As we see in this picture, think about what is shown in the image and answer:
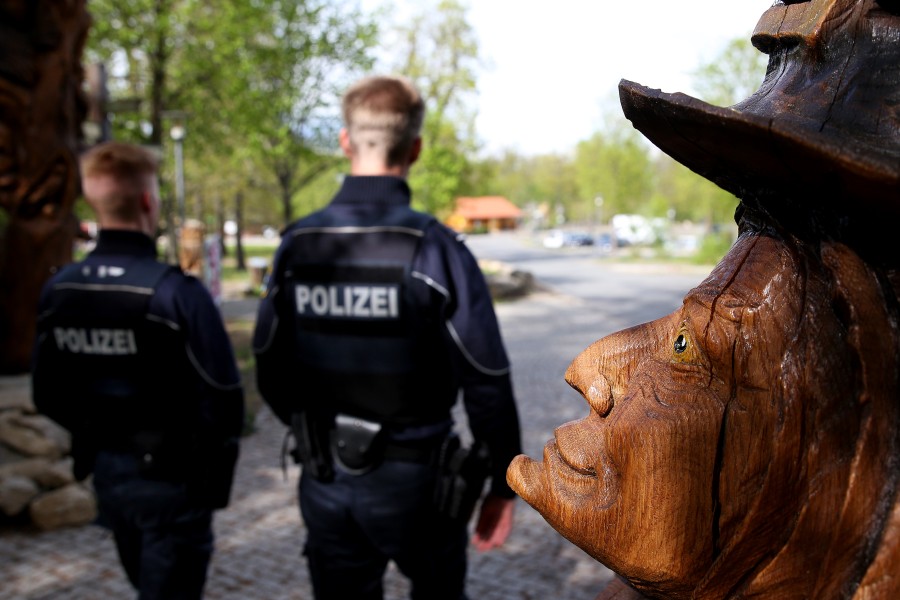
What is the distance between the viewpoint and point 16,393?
18.4ft

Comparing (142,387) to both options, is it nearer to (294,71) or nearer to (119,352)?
(119,352)

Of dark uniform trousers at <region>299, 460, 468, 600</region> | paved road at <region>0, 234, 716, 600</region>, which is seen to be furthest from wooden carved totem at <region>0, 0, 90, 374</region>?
dark uniform trousers at <region>299, 460, 468, 600</region>

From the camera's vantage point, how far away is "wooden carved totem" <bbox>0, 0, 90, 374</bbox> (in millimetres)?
5742

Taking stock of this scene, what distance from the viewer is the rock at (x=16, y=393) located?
536cm

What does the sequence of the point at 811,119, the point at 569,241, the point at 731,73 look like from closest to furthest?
the point at 811,119, the point at 731,73, the point at 569,241

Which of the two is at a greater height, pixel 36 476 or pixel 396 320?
pixel 396 320

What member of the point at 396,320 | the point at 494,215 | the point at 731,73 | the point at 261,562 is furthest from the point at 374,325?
the point at 494,215

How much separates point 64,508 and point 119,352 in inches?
114

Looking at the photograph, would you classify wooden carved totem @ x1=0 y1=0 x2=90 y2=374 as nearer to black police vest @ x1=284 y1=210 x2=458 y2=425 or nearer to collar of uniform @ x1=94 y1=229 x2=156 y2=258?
collar of uniform @ x1=94 y1=229 x2=156 y2=258

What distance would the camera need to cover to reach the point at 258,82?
17.0 meters

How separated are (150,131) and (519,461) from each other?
15239 millimetres

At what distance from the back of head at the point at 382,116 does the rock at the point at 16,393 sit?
3895 mm

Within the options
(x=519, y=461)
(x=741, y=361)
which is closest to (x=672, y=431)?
(x=741, y=361)

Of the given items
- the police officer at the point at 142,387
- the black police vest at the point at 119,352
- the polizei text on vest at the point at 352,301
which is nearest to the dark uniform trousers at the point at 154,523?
the police officer at the point at 142,387
